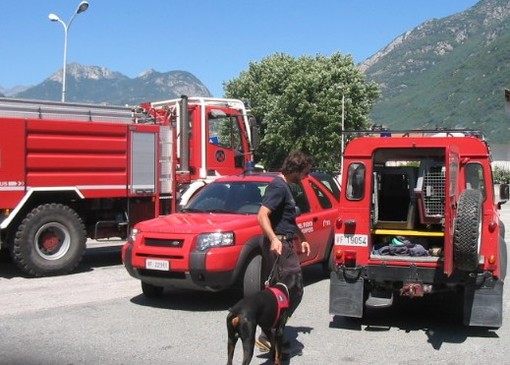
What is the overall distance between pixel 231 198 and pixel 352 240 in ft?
7.70

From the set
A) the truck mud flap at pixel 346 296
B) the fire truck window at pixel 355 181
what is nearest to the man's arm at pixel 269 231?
the truck mud flap at pixel 346 296

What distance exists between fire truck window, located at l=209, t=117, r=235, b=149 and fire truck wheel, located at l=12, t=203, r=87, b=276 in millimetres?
3530

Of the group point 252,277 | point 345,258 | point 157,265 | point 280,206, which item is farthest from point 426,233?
point 157,265

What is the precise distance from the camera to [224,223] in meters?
7.87

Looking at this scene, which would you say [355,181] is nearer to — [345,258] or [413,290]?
[345,258]

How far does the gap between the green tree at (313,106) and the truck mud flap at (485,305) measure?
1278 inches

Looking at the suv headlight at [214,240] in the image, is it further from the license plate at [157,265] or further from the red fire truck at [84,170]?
the red fire truck at [84,170]

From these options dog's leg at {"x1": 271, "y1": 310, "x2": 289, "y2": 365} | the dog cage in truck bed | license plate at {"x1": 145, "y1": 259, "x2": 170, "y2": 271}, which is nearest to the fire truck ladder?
license plate at {"x1": 145, "y1": 259, "x2": 170, "y2": 271}

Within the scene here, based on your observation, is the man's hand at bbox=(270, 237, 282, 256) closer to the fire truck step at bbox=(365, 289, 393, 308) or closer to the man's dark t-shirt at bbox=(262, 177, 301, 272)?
the man's dark t-shirt at bbox=(262, 177, 301, 272)

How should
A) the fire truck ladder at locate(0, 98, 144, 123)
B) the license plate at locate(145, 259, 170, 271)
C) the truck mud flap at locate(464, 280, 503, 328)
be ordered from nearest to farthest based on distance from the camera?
1. the truck mud flap at locate(464, 280, 503, 328)
2. the license plate at locate(145, 259, 170, 271)
3. the fire truck ladder at locate(0, 98, 144, 123)

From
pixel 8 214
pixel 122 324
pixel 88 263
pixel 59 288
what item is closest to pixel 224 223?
pixel 122 324

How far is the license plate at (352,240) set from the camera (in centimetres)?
709

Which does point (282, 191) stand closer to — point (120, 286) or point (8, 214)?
point (120, 286)

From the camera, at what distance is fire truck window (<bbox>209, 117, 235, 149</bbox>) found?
13.0m
